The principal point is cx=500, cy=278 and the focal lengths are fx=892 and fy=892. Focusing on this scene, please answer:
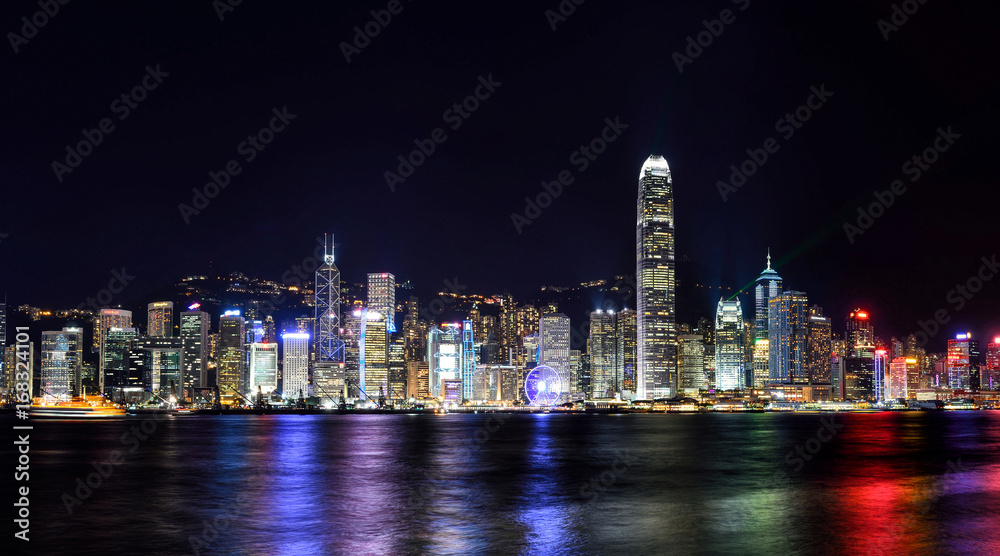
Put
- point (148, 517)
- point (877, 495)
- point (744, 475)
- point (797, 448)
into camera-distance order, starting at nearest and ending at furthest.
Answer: point (148, 517), point (877, 495), point (744, 475), point (797, 448)

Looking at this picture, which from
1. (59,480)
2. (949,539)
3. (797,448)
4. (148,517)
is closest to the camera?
(949,539)

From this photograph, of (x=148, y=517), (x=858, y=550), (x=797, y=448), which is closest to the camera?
(x=858, y=550)

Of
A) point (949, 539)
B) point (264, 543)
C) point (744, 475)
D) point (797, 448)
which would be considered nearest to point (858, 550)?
point (949, 539)

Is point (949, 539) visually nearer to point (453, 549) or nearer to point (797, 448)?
point (453, 549)

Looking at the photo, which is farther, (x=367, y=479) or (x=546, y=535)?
(x=367, y=479)

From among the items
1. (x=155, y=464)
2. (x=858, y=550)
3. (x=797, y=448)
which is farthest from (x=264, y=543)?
(x=797, y=448)

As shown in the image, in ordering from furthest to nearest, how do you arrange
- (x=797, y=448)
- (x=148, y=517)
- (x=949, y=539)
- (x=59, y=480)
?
(x=797, y=448), (x=59, y=480), (x=148, y=517), (x=949, y=539)

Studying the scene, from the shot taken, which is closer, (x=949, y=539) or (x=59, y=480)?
(x=949, y=539)

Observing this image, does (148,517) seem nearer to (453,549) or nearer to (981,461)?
(453,549)
